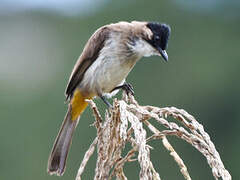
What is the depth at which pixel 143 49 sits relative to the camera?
13.6ft

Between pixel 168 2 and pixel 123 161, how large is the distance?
53.8ft

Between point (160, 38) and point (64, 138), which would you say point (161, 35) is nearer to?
point (160, 38)

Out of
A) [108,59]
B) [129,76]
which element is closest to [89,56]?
[108,59]

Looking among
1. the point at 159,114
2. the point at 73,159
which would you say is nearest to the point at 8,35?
the point at 73,159

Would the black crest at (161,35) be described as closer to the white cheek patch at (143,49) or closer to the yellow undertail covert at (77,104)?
the white cheek patch at (143,49)

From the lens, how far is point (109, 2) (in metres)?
17.6

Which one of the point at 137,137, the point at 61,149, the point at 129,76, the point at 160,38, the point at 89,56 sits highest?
the point at 137,137

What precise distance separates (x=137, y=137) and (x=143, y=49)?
192 cm

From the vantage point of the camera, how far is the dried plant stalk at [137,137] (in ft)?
7.35

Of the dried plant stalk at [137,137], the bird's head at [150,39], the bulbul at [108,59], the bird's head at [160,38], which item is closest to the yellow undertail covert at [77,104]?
the bulbul at [108,59]

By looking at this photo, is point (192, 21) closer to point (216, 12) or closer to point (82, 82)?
point (216, 12)

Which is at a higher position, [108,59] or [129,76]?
[108,59]

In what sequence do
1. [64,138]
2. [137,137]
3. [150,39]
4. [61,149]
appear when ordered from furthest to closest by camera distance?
[150,39] < [64,138] < [61,149] < [137,137]

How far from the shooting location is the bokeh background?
13.8 meters
